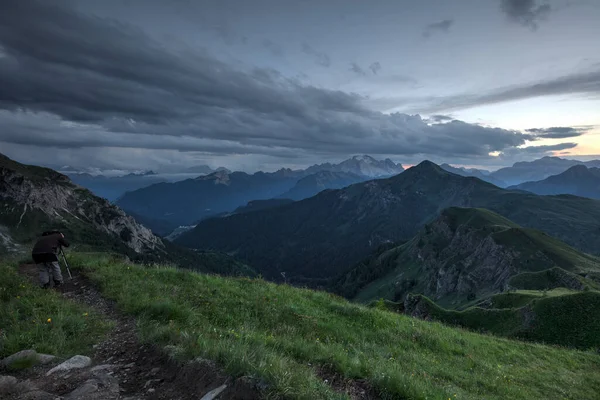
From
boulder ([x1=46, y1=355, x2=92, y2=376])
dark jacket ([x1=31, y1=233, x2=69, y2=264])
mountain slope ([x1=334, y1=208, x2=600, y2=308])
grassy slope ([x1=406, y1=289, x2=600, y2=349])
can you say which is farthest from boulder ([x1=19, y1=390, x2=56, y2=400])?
mountain slope ([x1=334, y1=208, x2=600, y2=308])

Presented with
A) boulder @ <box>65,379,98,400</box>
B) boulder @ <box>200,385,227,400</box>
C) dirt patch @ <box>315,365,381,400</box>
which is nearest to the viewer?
boulder @ <box>200,385,227,400</box>

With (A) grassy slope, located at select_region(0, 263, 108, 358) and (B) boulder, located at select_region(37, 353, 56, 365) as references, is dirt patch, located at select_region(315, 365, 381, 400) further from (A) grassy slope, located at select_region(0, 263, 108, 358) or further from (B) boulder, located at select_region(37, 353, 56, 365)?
(B) boulder, located at select_region(37, 353, 56, 365)

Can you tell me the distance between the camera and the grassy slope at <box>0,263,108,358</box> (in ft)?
30.1

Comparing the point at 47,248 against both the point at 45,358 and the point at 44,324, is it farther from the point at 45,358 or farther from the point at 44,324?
the point at 45,358

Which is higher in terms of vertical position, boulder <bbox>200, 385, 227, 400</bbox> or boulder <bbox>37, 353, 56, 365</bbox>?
boulder <bbox>200, 385, 227, 400</bbox>

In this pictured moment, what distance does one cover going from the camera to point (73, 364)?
27.6 ft

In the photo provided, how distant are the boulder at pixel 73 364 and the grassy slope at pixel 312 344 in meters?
1.52

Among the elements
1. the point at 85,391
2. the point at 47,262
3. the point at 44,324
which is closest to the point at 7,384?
the point at 85,391

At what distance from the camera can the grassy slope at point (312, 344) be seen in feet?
25.6

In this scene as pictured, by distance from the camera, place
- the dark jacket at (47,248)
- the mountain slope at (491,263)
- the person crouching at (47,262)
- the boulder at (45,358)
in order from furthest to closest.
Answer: the mountain slope at (491,263)
the dark jacket at (47,248)
the person crouching at (47,262)
the boulder at (45,358)

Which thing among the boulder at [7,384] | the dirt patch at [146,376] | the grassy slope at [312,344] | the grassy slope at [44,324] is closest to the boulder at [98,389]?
the dirt patch at [146,376]

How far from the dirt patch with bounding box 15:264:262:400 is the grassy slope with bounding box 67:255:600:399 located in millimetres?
309

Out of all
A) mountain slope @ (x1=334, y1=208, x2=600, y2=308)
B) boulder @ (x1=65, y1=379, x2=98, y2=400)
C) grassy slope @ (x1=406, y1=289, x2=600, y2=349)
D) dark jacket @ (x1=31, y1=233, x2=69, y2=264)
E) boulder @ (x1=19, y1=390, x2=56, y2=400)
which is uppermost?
dark jacket @ (x1=31, y1=233, x2=69, y2=264)

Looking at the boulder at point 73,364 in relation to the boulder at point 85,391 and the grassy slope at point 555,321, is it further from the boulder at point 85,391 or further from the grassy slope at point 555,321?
the grassy slope at point 555,321
